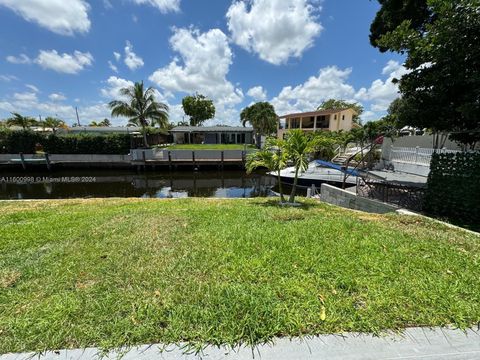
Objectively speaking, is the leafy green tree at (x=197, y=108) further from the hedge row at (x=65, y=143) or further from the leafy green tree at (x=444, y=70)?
the leafy green tree at (x=444, y=70)

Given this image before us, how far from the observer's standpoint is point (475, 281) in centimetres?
249

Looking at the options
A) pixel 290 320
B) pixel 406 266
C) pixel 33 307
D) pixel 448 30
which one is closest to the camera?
pixel 290 320

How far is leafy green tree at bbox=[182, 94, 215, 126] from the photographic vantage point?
164ft

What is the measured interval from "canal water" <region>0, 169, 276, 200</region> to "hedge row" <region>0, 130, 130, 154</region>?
267 centimetres

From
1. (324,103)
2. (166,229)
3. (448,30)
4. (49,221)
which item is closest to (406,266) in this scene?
(166,229)

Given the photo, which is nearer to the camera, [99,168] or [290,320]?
[290,320]

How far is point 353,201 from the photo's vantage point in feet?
25.4

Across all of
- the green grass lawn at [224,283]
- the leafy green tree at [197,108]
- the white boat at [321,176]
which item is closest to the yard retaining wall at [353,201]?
the green grass lawn at [224,283]

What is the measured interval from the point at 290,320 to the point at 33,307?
2204 millimetres

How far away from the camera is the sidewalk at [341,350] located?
1658mm

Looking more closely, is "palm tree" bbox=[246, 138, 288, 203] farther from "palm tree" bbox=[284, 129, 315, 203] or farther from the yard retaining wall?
the yard retaining wall

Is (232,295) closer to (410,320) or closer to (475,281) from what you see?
(410,320)

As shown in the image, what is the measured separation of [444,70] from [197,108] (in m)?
48.0

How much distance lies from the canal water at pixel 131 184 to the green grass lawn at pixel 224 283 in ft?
31.8
